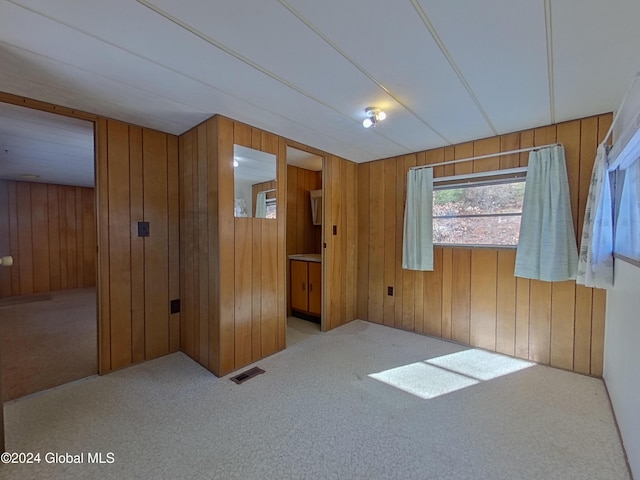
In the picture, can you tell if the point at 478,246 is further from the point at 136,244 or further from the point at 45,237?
the point at 45,237

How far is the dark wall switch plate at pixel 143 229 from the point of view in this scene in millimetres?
2557

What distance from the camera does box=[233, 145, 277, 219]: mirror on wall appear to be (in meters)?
2.40

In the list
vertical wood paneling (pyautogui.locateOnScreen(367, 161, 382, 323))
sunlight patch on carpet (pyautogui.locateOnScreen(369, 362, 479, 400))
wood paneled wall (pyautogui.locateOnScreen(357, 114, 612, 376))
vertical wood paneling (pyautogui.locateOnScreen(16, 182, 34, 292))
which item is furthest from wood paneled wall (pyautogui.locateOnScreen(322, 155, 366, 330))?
vertical wood paneling (pyautogui.locateOnScreen(16, 182, 34, 292))

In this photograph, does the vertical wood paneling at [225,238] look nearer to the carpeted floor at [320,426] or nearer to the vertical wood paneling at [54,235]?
the carpeted floor at [320,426]

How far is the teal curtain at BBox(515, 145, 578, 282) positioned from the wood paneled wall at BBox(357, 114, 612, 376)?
104 millimetres

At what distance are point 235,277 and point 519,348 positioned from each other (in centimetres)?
272

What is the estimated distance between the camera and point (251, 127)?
2486 mm

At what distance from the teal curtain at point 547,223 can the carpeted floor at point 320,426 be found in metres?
0.88

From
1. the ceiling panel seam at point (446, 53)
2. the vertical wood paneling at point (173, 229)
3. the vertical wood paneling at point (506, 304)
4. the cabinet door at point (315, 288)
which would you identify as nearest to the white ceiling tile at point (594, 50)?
the ceiling panel seam at point (446, 53)

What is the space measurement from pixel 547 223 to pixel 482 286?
824mm

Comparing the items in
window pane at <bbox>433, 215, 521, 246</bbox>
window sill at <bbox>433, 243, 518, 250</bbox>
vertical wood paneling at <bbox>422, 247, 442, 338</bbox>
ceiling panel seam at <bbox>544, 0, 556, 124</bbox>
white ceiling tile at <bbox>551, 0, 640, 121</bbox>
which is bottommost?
vertical wood paneling at <bbox>422, 247, 442, 338</bbox>

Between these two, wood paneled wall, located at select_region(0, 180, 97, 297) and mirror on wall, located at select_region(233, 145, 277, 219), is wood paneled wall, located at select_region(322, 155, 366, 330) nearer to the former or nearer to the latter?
mirror on wall, located at select_region(233, 145, 277, 219)

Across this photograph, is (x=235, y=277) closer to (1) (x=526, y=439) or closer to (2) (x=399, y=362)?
(2) (x=399, y=362)

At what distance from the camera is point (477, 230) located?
295 cm
